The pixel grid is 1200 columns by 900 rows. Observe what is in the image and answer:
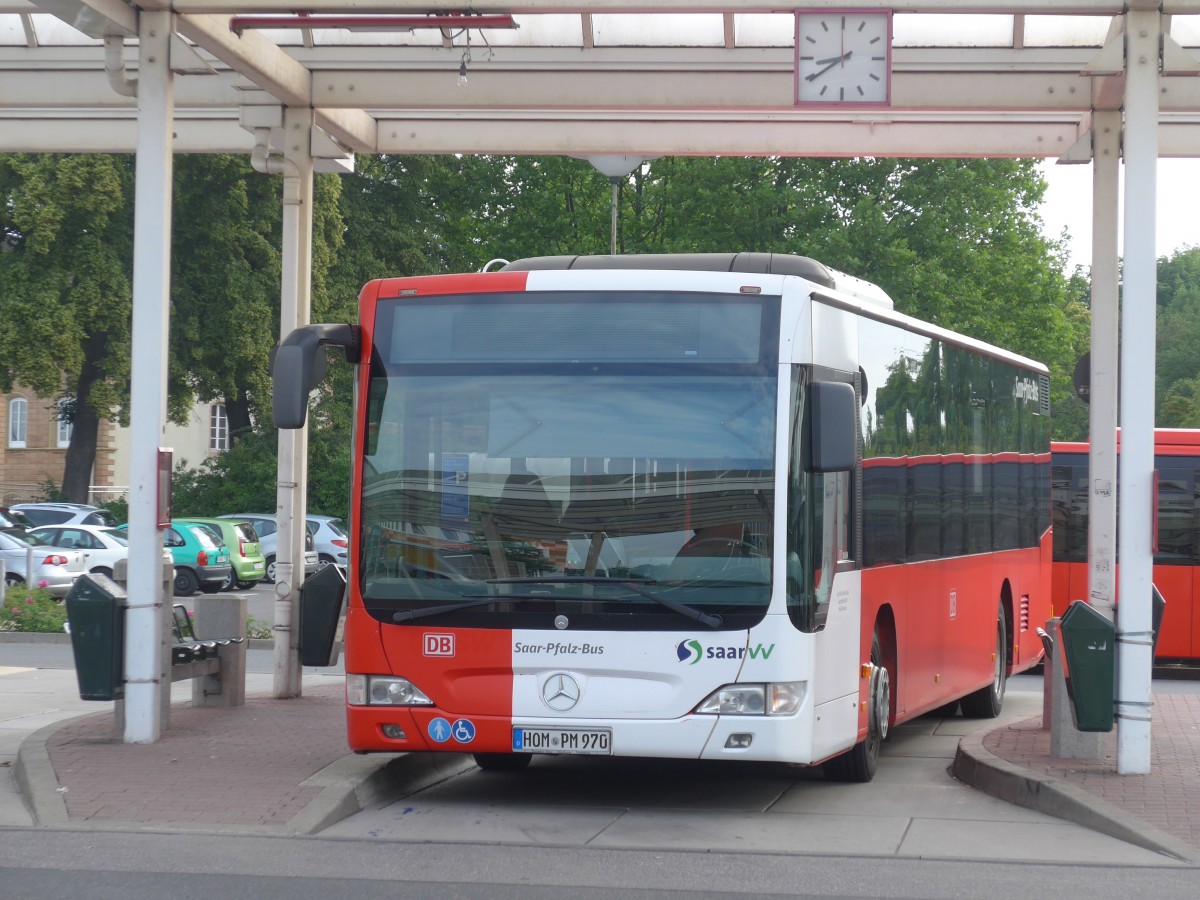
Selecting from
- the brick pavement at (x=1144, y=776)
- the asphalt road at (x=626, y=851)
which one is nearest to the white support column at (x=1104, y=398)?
the brick pavement at (x=1144, y=776)

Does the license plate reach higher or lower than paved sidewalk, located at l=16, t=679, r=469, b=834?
higher

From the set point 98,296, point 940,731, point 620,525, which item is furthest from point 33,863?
point 98,296

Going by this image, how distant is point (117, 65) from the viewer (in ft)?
38.2

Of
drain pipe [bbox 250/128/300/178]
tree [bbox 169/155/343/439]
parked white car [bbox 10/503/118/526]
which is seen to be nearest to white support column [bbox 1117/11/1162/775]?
drain pipe [bbox 250/128/300/178]

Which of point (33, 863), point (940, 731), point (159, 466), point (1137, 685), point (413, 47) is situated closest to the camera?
point (33, 863)

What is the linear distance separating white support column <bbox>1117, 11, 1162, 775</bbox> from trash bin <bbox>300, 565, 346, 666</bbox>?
17.4 feet

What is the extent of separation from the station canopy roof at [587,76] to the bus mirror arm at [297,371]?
2817 millimetres

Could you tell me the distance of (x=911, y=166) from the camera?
144 ft

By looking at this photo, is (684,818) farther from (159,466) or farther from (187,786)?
(159,466)

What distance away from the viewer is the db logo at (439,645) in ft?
30.1

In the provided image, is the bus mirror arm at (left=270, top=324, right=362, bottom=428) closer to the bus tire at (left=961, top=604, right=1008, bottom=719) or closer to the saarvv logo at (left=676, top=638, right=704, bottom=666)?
the saarvv logo at (left=676, top=638, right=704, bottom=666)

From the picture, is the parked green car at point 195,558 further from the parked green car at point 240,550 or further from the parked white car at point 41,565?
the parked white car at point 41,565

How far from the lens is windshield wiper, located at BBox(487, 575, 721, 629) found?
890cm

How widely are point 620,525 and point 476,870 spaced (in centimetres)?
207
